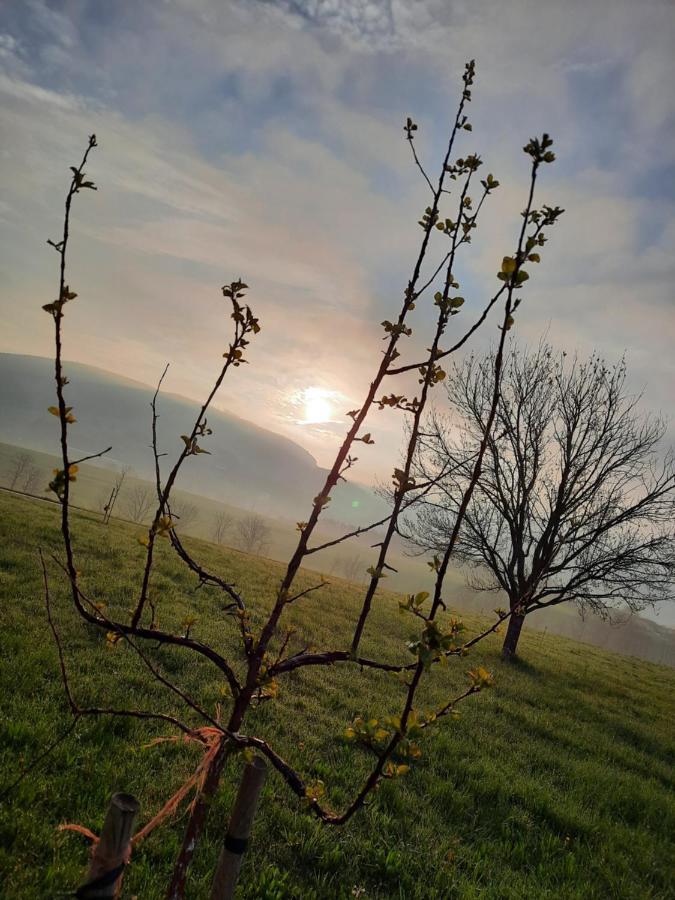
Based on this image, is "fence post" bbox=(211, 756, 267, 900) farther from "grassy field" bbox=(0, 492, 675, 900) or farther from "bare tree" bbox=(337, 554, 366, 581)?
"bare tree" bbox=(337, 554, 366, 581)

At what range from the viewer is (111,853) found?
1.85 meters

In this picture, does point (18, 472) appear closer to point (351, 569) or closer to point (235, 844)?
point (351, 569)

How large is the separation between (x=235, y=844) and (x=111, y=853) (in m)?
0.63

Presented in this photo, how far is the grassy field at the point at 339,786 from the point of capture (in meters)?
3.96

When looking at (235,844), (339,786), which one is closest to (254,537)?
(339,786)

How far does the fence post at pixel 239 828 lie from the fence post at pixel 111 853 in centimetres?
46

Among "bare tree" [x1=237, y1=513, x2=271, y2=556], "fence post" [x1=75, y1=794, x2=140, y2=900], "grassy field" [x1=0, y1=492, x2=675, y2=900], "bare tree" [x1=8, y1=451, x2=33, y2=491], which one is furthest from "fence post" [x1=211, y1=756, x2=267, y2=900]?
"bare tree" [x1=8, y1=451, x2=33, y2=491]

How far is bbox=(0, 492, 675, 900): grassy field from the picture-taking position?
3.96 m

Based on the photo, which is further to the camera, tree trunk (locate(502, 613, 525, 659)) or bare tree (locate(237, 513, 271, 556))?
bare tree (locate(237, 513, 271, 556))

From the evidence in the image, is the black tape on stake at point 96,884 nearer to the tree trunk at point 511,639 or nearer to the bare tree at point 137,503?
the tree trunk at point 511,639

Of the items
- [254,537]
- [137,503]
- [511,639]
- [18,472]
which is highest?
[511,639]

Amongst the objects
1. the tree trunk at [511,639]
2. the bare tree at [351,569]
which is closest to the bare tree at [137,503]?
the bare tree at [351,569]

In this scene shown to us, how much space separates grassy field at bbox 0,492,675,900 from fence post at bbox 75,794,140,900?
3.19 ft

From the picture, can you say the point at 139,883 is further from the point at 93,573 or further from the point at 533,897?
the point at 93,573
